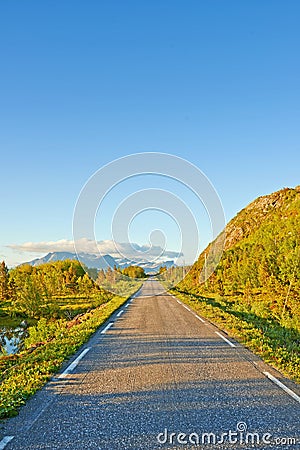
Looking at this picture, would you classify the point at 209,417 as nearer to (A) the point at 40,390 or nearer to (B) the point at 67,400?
(B) the point at 67,400

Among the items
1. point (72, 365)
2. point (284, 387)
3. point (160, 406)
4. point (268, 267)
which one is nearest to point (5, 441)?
point (160, 406)

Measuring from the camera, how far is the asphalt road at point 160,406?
15.2 ft

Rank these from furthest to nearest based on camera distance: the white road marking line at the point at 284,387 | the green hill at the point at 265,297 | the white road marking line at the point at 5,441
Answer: the green hill at the point at 265,297 → the white road marking line at the point at 284,387 → the white road marking line at the point at 5,441

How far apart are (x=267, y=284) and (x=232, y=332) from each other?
915 inches

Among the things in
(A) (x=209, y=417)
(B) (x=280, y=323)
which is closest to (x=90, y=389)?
(A) (x=209, y=417)

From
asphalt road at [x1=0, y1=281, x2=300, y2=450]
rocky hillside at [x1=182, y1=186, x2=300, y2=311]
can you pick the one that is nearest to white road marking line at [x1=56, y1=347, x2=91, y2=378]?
asphalt road at [x1=0, y1=281, x2=300, y2=450]

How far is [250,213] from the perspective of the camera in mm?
144000

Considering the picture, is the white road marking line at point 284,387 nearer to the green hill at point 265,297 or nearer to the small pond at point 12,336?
the green hill at point 265,297

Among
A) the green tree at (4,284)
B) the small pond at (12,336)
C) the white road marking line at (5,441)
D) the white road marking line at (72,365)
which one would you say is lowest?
the small pond at (12,336)

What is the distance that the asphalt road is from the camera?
464 cm

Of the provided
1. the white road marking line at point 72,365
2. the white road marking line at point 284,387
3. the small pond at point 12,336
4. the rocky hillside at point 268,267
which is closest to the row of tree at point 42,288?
the small pond at point 12,336

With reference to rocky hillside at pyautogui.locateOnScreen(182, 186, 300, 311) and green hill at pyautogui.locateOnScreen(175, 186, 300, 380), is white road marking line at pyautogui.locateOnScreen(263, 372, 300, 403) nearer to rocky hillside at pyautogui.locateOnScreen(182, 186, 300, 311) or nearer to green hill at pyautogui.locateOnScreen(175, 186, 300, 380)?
green hill at pyautogui.locateOnScreen(175, 186, 300, 380)

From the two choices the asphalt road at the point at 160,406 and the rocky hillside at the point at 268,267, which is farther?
the rocky hillside at the point at 268,267

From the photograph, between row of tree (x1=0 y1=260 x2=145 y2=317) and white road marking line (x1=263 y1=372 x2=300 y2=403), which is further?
row of tree (x1=0 y1=260 x2=145 y2=317)
